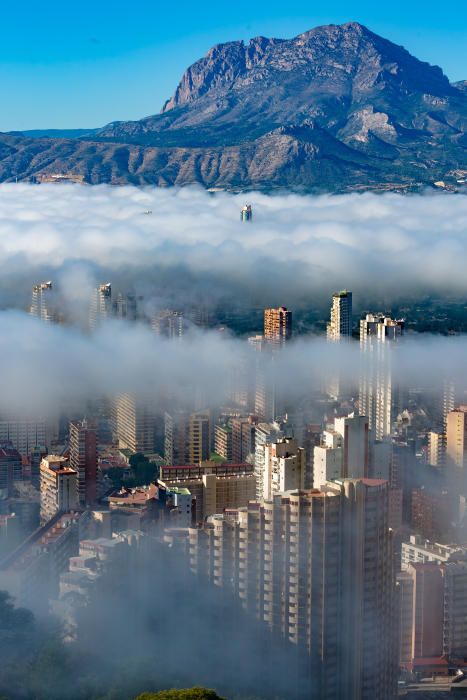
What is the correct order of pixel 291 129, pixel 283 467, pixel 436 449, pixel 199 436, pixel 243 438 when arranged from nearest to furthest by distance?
pixel 283 467 → pixel 436 449 → pixel 243 438 → pixel 199 436 → pixel 291 129

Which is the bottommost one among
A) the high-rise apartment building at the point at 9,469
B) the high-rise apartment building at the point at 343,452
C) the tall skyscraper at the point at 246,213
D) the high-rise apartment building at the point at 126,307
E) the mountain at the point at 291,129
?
the high-rise apartment building at the point at 9,469

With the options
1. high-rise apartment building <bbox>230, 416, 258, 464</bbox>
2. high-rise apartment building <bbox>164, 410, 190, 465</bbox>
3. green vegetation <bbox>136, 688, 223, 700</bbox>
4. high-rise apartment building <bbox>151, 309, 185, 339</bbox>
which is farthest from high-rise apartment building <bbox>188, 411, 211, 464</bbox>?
green vegetation <bbox>136, 688, 223, 700</bbox>

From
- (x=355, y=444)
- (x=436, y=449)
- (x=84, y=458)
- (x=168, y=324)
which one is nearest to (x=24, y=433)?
(x=84, y=458)

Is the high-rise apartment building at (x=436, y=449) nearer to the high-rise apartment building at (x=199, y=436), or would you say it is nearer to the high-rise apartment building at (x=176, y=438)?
the high-rise apartment building at (x=199, y=436)

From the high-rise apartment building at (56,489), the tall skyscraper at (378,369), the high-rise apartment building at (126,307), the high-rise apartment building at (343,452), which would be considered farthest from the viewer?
the high-rise apartment building at (126,307)

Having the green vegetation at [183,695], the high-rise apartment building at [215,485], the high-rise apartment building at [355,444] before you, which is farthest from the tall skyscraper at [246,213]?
the green vegetation at [183,695]

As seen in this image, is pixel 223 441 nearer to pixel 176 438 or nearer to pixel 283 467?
pixel 176 438
